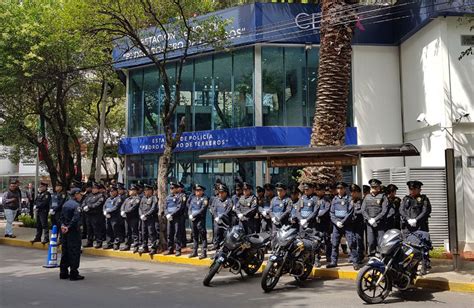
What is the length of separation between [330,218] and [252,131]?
7.03m

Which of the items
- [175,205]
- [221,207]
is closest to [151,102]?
[175,205]

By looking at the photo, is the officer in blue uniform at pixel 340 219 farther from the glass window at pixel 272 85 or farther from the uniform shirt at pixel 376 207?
the glass window at pixel 272 85

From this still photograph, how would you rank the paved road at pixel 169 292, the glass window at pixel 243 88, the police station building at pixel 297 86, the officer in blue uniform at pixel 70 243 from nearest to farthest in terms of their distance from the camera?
the paved road at pixel 169 292 → the officer in blue uniform at pixel 70 243 → the police station building at pixel 297 86 → the glass window at pixel 243 88

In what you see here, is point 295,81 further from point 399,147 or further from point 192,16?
point 399,147

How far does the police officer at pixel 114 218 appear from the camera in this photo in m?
13.1

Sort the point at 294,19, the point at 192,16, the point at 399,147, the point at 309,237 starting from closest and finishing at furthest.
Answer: the point at 309,237, the point at 399,147, the point at 192,16, the point at 294,19

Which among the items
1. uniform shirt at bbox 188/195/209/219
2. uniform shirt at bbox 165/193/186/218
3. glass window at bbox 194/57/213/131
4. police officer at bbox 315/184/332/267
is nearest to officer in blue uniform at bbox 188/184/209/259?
uniform shirt at bbox 188/195/209/219

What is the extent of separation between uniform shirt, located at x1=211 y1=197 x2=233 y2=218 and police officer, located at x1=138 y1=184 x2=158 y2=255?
1.71 meters

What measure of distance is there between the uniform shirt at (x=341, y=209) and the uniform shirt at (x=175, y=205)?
3915 mm

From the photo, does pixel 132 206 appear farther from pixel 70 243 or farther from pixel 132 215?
pixel 70 243

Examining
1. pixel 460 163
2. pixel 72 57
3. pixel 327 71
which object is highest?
pixel 72 57

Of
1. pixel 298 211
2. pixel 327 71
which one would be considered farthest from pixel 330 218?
pixel 327 71

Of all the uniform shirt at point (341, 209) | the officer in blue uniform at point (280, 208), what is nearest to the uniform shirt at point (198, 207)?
the officer in blue uniform at point (280, 208)

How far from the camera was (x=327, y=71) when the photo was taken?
42.1 ft
